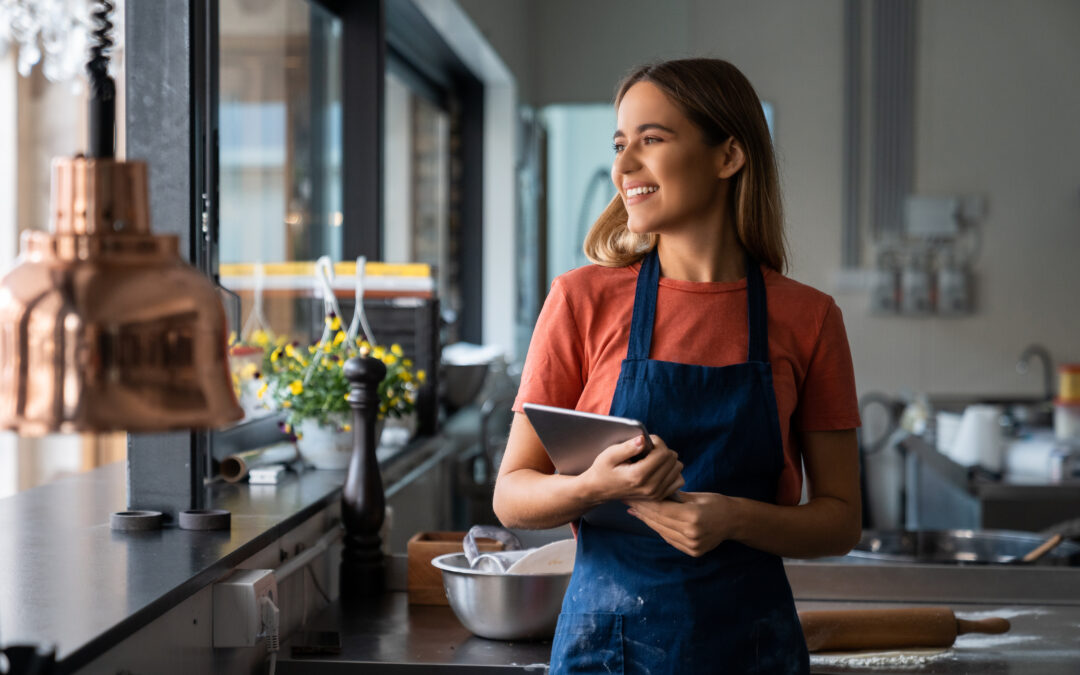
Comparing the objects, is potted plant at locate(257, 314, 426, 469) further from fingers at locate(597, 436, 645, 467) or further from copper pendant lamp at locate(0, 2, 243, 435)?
copper pendant lamp at locate(0, 2, 243, 435)

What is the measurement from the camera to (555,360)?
1377 millimetres

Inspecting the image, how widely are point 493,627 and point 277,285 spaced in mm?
1592

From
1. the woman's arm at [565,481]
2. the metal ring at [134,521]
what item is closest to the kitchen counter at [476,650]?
the metal ring at [134,521]

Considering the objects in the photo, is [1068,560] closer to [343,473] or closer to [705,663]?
[705,663]

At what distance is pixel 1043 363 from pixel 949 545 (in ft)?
15.0

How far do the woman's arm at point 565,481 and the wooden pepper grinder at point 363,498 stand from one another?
28.4 inches

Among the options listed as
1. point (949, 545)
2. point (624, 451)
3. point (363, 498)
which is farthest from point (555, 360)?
point (949, 545)

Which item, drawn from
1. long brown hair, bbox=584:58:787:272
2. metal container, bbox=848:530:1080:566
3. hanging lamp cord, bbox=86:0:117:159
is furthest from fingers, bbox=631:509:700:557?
metal container, bbox=848:530:1080:566

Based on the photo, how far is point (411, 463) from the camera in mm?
3105

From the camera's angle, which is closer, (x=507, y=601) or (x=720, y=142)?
(x=720, y=142)

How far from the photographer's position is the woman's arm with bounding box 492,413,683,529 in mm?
1188

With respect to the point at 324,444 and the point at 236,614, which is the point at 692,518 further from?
the point at 324,444

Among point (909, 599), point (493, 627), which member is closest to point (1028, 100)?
point (909, 599)

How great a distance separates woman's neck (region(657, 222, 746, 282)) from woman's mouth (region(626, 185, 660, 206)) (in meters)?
0.08
